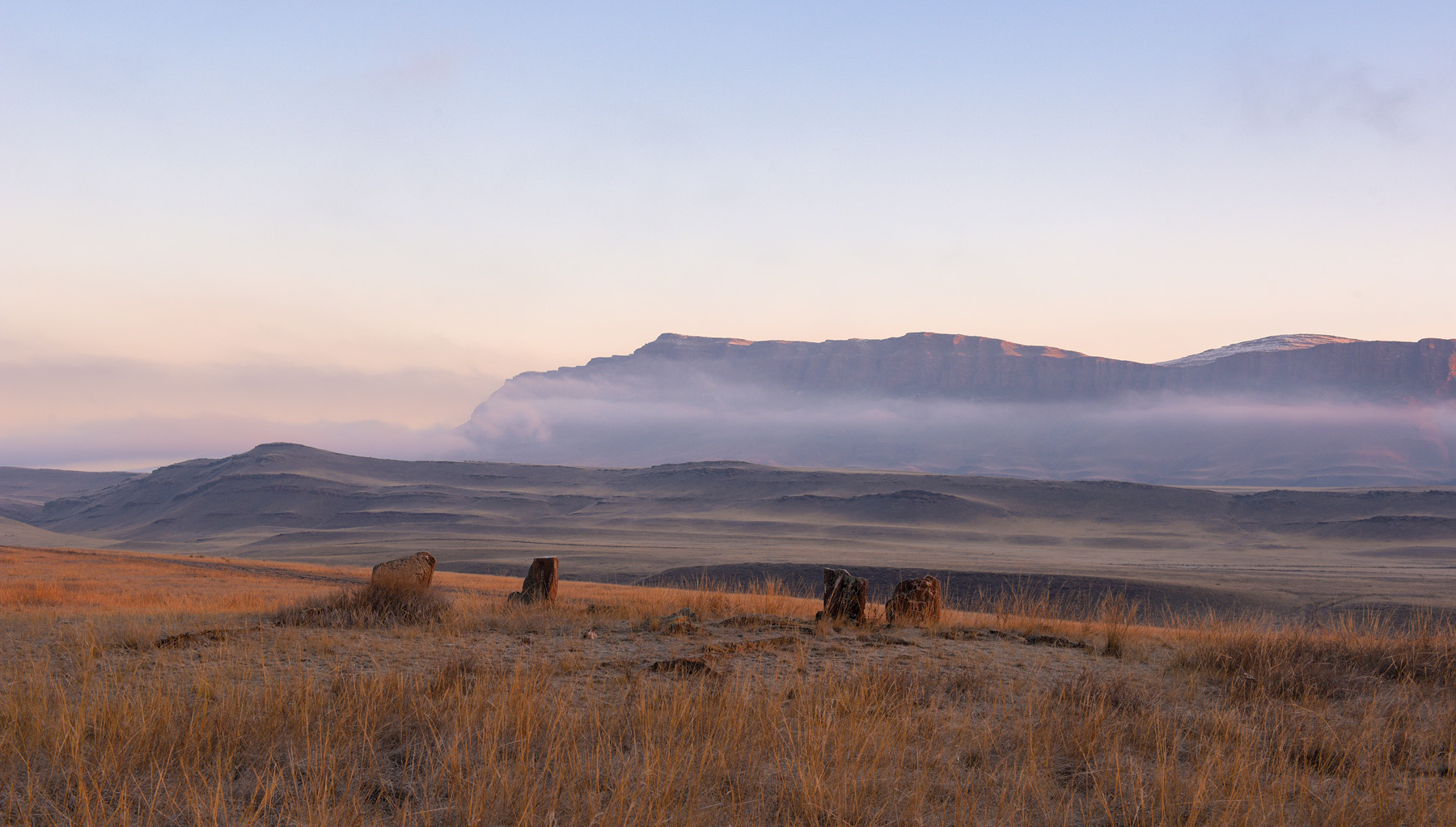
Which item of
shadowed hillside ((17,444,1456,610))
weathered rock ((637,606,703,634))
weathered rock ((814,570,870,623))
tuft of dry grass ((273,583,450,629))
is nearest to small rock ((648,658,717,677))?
weathered rock ((637,606,703,634))

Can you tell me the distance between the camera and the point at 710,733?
15.1ft

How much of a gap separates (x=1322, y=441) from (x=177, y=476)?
724 ft

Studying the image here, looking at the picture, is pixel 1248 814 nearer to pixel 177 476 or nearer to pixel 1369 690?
pixel 1369 690

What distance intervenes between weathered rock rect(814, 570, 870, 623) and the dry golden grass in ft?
5.86

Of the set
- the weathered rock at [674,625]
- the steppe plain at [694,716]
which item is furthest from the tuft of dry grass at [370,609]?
the weathered rock at [674,625]

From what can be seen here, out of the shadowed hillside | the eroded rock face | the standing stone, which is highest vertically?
the eroded rock face

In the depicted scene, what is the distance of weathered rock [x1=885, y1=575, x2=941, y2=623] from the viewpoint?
1048 centimetres

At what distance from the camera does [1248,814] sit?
3729 mm

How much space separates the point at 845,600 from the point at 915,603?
1.02 meters

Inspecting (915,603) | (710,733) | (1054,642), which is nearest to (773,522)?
(915,603)

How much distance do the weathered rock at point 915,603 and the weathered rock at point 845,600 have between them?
461 millimetres

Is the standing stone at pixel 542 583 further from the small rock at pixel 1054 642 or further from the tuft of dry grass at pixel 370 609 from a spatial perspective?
the small rock at pixel 1054 642

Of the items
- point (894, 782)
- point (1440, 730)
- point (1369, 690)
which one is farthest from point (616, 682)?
point (1369, 690)

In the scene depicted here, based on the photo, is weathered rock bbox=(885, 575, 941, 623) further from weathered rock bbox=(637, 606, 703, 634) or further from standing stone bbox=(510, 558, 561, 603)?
standing stone bbox=(510, 558, 561, 603)
